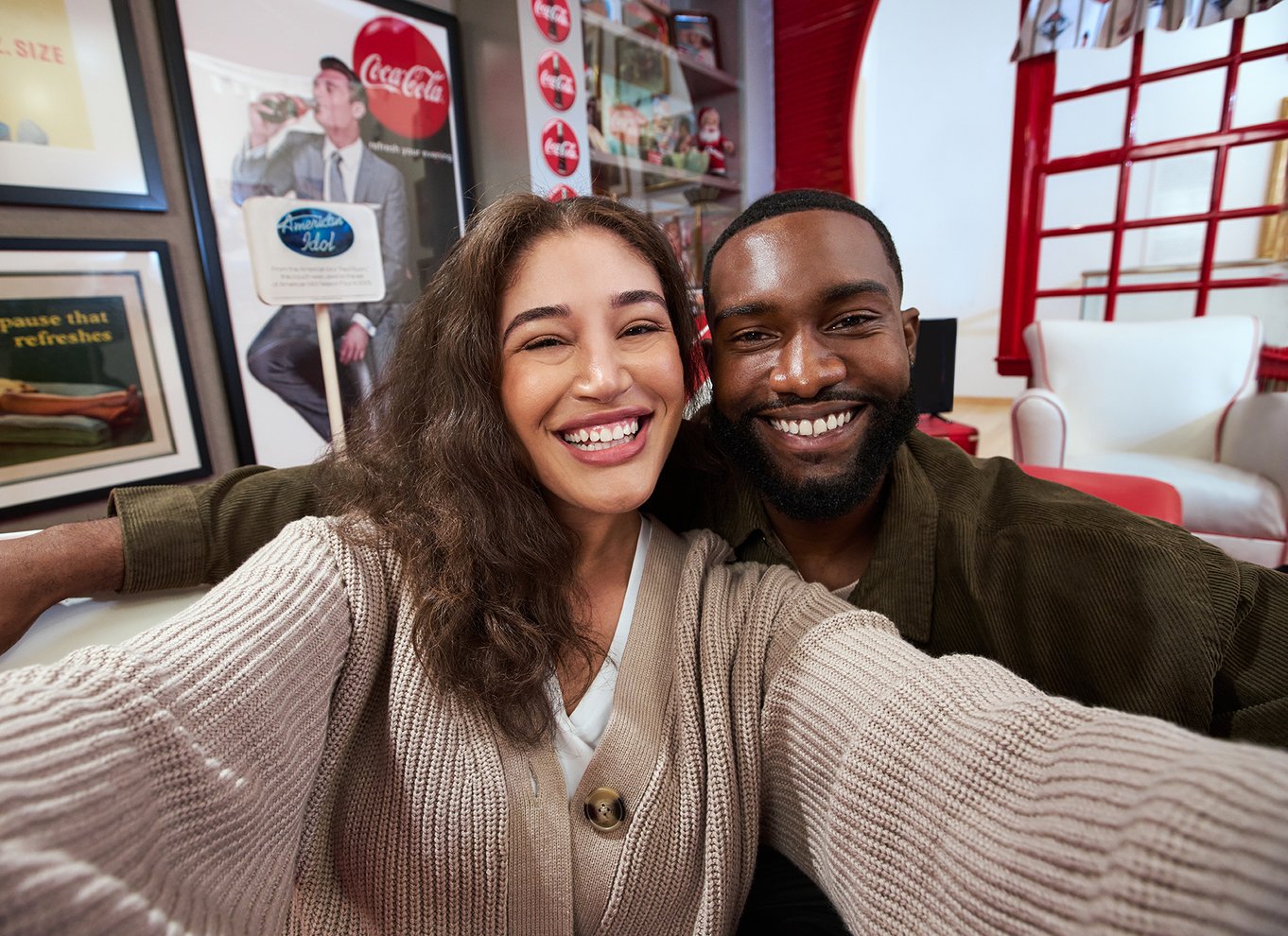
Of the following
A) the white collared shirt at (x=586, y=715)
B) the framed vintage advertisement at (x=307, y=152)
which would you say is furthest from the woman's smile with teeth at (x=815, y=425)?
the framed vintage advertisement at (x=307, y=152)

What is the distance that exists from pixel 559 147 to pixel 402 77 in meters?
0.56

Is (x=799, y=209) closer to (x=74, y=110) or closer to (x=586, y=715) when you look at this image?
(x=586, y=715)

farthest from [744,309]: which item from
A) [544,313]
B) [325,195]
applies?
[325,195]

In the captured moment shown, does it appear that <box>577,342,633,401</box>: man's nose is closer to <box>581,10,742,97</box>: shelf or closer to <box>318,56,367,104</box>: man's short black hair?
<box>318,56,367,104</box>: man's short black hair

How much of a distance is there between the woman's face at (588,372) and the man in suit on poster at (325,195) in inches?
53.5

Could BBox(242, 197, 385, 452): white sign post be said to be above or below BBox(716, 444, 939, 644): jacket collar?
above

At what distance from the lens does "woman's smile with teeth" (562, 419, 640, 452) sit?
0.85 metres

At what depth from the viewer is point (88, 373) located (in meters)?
1.57

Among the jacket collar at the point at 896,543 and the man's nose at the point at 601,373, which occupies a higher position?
the man's nose at the point at 601,373

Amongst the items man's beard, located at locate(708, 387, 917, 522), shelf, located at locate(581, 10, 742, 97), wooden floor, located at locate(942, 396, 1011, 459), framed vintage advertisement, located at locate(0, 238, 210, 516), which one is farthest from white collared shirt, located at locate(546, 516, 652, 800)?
wooden floor, located at locate(942, 396, 1011, 459)

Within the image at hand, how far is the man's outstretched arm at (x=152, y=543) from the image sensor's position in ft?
3.19

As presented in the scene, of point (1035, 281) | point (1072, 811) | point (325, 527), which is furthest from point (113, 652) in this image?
point (1035, 281)

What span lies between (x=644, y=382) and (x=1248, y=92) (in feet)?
14.1

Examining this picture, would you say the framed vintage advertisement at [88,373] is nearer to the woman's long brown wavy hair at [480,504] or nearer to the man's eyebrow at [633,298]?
the woman's long brown wavy hair at [480,504]
